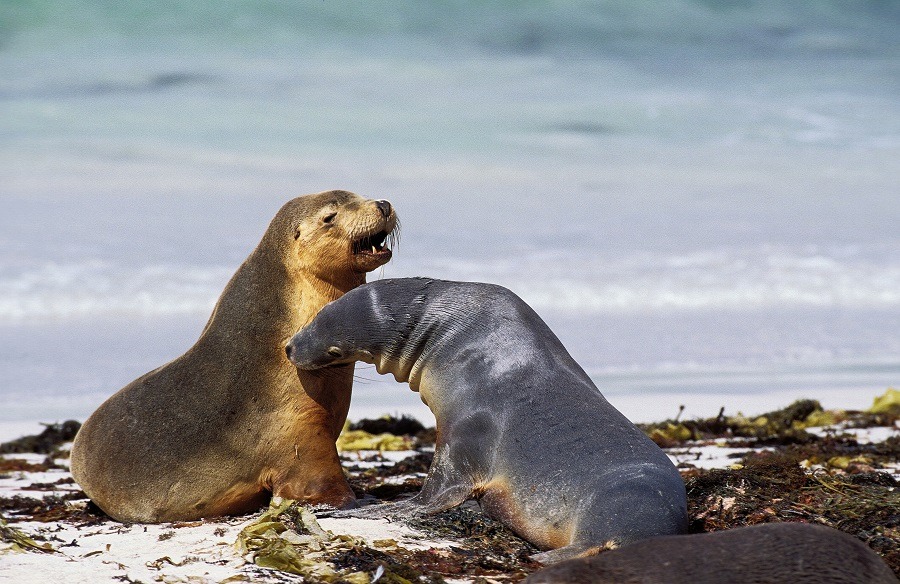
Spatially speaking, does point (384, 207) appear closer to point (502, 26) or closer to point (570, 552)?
point (570, 552)

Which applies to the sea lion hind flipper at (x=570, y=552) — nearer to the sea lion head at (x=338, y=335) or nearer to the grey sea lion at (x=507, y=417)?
the grey sea lion at (x=507, y=417)

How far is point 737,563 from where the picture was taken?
3.91 metres

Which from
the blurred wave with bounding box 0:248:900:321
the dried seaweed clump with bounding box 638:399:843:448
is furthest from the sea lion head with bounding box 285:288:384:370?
the blurred wave with bounding box 0:248:900:321

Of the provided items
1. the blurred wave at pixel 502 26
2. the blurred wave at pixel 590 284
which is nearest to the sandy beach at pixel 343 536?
the blurred wave at pixel 590 284

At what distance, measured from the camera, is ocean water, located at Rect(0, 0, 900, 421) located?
15.6m

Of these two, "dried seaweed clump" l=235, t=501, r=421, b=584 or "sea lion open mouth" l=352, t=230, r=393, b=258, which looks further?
"sea lion open mouth" l=352, t=230, r=393, b=258

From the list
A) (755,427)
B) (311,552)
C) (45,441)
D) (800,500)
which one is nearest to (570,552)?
(311,552)

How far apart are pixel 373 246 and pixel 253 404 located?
3.39ft

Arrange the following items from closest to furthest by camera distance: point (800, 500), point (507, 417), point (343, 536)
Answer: point (343, 536) < point (507, 417) < point (800, 500)

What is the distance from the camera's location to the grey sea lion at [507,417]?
4.93 meters

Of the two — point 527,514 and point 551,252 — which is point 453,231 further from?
point 527,514

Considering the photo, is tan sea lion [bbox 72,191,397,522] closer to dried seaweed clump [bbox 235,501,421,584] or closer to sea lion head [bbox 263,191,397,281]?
sea lion head [bbox 263,191,397,281]

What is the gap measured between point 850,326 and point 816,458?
934cm

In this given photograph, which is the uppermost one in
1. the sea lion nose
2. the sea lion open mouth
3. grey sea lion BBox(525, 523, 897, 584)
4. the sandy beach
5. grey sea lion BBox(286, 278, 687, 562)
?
the sea lion nose
